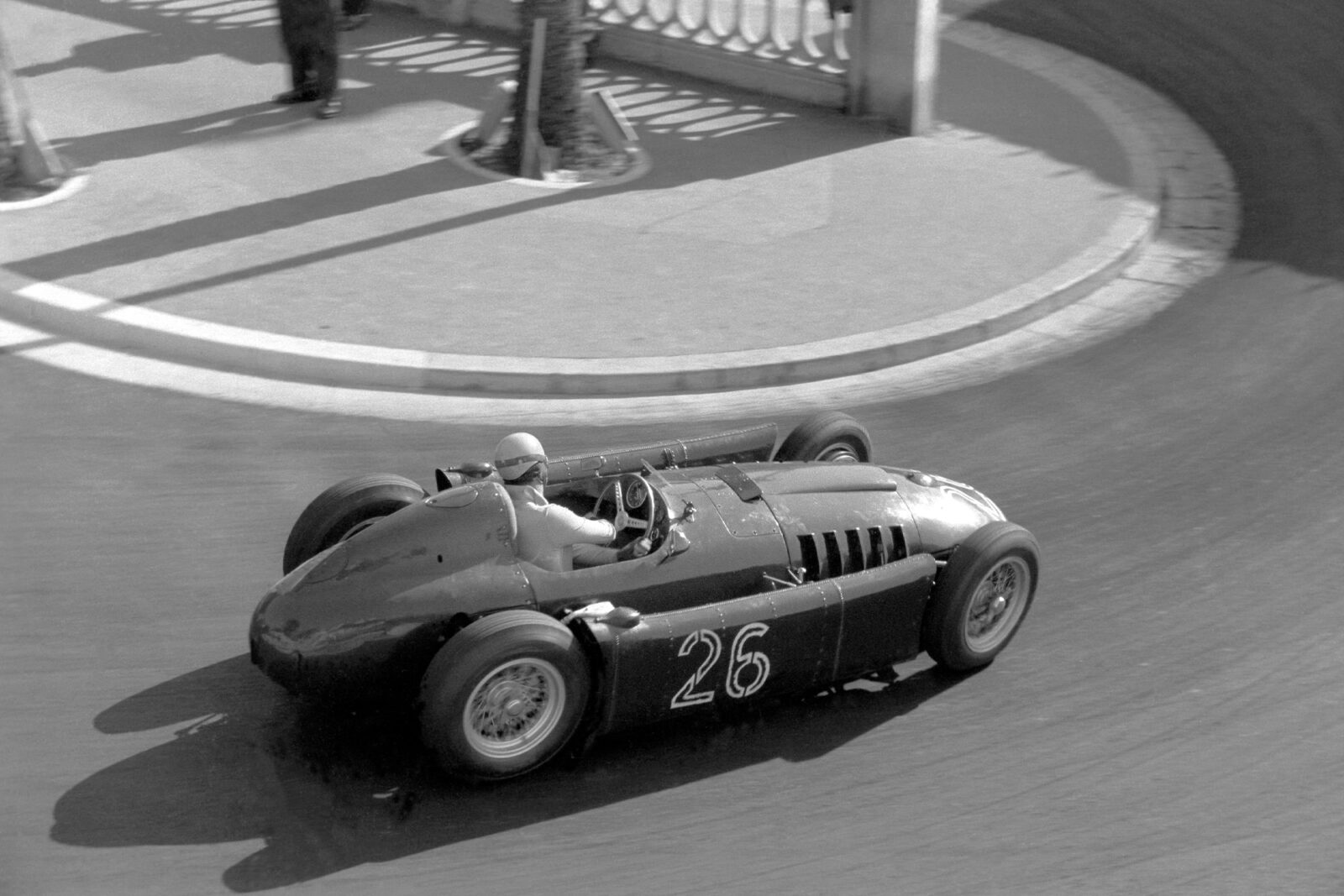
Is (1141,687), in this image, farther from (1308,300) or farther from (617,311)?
(1308,300)

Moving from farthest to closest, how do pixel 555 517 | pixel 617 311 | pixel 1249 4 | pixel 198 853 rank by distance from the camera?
pixel 1249 4 → pixel 617 311 → pixel 555 517 → pixel 198 853

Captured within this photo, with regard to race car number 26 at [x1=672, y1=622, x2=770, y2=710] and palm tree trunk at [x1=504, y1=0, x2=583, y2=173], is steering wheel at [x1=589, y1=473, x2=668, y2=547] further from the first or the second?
palm tree trunk at [x1=504, y1=0, x2=583, y2=173]

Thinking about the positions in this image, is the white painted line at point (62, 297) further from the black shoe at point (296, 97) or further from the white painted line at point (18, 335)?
the black shoe at point (296, 97)

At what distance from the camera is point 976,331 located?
35.9 feet

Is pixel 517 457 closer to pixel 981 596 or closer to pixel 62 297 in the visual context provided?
pixel 981 596

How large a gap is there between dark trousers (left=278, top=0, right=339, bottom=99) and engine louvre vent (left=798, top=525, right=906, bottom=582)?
Answer: 29.3 feet

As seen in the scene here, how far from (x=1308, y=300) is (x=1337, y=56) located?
619 cm

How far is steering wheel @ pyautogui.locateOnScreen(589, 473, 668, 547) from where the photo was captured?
21.8 feet

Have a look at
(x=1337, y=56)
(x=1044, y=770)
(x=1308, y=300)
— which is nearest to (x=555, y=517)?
(x=1044, y=770)

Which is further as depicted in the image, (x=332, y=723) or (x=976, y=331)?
(x=976, y=331)

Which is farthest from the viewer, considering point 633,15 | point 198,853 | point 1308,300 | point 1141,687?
point 633,15

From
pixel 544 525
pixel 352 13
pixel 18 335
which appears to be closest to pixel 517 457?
pixel 544 525

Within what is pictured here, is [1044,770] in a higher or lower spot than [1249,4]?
lower

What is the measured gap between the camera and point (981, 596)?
7.07 meters
